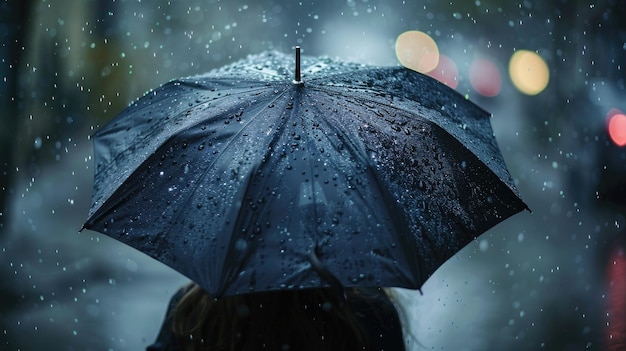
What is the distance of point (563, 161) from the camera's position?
14.4m

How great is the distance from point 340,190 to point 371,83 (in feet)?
2.42

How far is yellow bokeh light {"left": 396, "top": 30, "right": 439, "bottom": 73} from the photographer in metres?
26.1

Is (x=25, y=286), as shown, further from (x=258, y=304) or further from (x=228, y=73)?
(x=258, y=304)

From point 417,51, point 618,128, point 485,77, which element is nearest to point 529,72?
point 485,77

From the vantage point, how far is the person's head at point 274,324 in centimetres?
255

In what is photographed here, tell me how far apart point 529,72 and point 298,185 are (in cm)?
2165

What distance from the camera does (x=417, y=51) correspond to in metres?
29.2

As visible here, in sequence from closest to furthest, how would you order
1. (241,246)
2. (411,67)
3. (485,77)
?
(241,246) → (411,67) → (485,77)

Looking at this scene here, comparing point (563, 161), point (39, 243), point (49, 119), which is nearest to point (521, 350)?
point (39, 243)

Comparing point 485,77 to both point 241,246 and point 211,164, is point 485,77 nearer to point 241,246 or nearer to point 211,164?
point 211,164

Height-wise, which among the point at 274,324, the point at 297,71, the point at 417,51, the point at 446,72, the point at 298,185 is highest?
the point at 297,71

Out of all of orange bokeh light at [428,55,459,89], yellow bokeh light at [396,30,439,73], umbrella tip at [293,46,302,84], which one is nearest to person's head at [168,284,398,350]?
umbrella tip at [293,46,302,84]

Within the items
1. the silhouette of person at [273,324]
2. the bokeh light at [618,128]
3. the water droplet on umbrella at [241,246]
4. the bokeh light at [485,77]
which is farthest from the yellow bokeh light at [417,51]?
the water droplet on umbrella at [241,246]

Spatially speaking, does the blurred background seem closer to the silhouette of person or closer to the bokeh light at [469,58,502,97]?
the bokeh light at [469,58,502,97]
